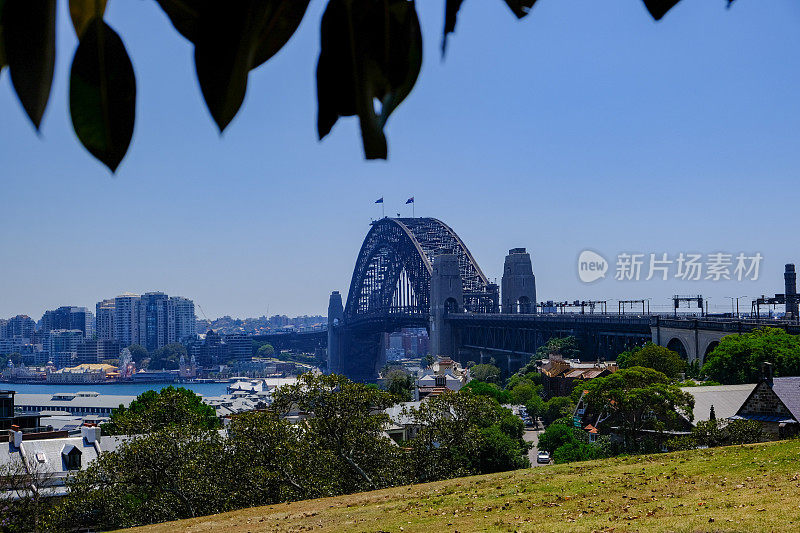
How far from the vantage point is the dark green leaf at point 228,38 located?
34.9 inches

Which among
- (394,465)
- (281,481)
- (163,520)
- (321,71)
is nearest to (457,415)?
(394,465)

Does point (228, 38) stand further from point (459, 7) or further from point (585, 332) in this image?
point (585, 332)

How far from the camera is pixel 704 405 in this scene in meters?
35.2

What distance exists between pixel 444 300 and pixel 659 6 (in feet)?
406

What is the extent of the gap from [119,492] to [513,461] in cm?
1605

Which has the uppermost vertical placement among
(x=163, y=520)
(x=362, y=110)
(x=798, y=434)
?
(x=362, y=110)

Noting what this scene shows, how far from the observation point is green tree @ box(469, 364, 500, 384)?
95625 mm

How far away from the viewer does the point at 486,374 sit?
96.5 metres

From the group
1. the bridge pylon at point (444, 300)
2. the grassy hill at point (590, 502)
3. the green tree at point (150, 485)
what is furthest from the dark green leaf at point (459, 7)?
the bridge pylon at point (444, 300)

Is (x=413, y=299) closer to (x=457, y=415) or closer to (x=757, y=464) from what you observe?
(x=457, y=415)

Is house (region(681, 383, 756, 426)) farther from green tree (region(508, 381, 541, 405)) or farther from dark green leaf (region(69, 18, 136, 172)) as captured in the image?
dark green leaf (region(69, 18, 136, 172))

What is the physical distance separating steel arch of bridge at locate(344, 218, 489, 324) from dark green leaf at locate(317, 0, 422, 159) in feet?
422

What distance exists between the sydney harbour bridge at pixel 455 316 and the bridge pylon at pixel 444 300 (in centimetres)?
15

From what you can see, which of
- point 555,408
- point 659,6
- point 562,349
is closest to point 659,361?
point 555,408
